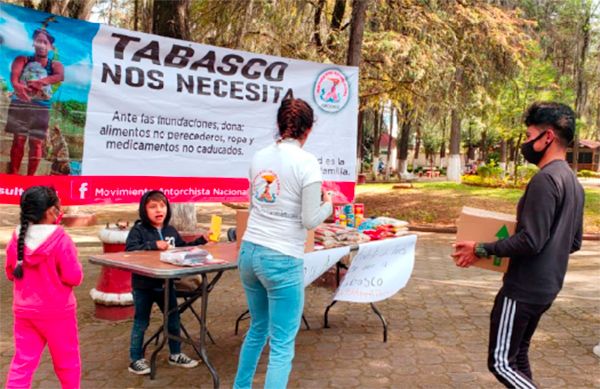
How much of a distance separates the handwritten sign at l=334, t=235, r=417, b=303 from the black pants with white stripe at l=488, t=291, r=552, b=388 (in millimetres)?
1921

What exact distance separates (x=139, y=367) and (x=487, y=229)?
112 inches

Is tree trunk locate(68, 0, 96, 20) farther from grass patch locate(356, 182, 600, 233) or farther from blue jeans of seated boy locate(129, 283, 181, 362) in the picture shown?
blue jeans of seated boy locate(129, 283, 181, 362)

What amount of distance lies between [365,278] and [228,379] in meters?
1.54

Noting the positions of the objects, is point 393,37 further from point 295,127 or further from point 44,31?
point 295,127

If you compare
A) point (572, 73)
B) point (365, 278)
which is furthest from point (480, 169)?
point (365, 278)

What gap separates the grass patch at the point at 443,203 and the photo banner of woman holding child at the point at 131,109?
8.95 metres

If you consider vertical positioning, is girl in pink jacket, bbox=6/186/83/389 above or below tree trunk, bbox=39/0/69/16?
below

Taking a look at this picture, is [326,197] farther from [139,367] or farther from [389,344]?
[389,344]

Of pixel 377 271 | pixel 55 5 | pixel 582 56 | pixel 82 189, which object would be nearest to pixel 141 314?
pixel 82 189

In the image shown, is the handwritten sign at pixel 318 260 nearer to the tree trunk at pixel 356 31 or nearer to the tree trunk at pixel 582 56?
the tree trunk at pixel 356 31

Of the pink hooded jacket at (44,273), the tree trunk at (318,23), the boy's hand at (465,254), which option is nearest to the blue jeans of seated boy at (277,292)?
the boy's hand at (465,254)

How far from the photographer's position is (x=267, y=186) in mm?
3143

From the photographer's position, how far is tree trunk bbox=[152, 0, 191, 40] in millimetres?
6645

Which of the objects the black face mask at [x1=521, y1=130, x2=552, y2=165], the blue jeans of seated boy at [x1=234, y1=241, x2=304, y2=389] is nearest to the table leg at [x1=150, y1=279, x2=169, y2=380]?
the blue jeans of seated boy at [x1=234, y1=241, x2=304, y2=389]
